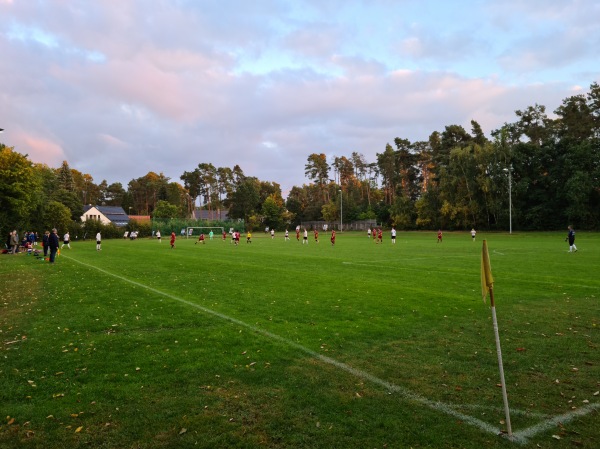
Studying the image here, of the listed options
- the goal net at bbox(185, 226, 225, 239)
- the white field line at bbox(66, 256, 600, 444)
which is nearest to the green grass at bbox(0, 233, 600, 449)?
the white field line at bbox(66, 256, 600, 444)

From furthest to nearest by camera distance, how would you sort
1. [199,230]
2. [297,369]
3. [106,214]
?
[106,214]
[199,230]
[297,369]

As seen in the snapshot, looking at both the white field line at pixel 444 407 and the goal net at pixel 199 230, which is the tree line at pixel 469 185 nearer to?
the goal net at pixel 199 230

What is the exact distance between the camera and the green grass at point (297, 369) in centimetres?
422

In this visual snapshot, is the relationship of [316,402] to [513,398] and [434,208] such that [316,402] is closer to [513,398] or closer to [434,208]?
[513,398]

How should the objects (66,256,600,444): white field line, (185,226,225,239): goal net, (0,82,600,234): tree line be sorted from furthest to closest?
(185,226,225,239): goal net < (0,82,600,234): tree line < (66,256,600,444): white field line

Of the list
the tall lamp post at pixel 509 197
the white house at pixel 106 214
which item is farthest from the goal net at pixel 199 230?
the tall lamp post at pixel 509 197

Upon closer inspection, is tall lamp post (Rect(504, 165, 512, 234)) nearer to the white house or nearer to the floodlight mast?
the floodlight mast

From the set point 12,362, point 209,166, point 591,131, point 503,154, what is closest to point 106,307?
point 12,362

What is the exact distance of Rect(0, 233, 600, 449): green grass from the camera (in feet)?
13.8

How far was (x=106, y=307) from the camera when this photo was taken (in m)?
10.4

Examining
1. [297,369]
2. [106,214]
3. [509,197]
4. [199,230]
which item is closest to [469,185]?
[509,197]

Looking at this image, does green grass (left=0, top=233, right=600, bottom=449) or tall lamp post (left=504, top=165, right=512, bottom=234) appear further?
tall lamp post (left=504, top=165, right=512, bottom=234)

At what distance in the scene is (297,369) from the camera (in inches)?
234

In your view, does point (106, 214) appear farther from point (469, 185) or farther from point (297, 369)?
point (297, 369)
